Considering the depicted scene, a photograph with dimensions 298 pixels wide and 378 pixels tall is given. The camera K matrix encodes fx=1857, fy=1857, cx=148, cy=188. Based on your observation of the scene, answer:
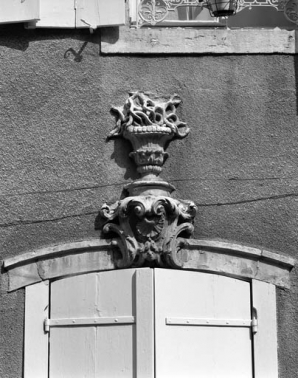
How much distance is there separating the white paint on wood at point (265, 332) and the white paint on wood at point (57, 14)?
8.24 ft

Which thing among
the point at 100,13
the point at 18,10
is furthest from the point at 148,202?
the point at 18,10

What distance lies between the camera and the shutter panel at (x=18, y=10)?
14.5m

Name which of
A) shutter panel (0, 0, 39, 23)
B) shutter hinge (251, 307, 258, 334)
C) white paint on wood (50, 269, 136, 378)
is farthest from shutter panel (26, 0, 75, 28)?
shutter hinge (251, 307, 258, 334)

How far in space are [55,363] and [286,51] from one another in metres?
3.06

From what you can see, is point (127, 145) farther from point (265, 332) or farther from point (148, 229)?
point (265, 332)

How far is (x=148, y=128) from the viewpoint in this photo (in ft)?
47.0

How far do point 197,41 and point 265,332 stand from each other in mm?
2359

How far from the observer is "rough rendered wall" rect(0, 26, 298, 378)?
1432 centimetres

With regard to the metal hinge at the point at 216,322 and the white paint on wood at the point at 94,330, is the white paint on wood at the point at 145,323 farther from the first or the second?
the metal hinge at the point at 216,322

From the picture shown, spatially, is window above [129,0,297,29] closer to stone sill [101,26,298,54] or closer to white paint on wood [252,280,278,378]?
stone sill [101,26,298,54]

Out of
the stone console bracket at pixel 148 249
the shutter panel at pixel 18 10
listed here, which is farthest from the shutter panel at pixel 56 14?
the stone console bracket at pixel 148 249

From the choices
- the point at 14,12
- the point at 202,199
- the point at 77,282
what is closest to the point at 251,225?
the point at 202,199

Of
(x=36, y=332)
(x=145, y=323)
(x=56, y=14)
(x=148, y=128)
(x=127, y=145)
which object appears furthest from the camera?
(x=56, y=14)

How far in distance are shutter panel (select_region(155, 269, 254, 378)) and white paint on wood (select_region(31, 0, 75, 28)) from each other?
6.92 ft
